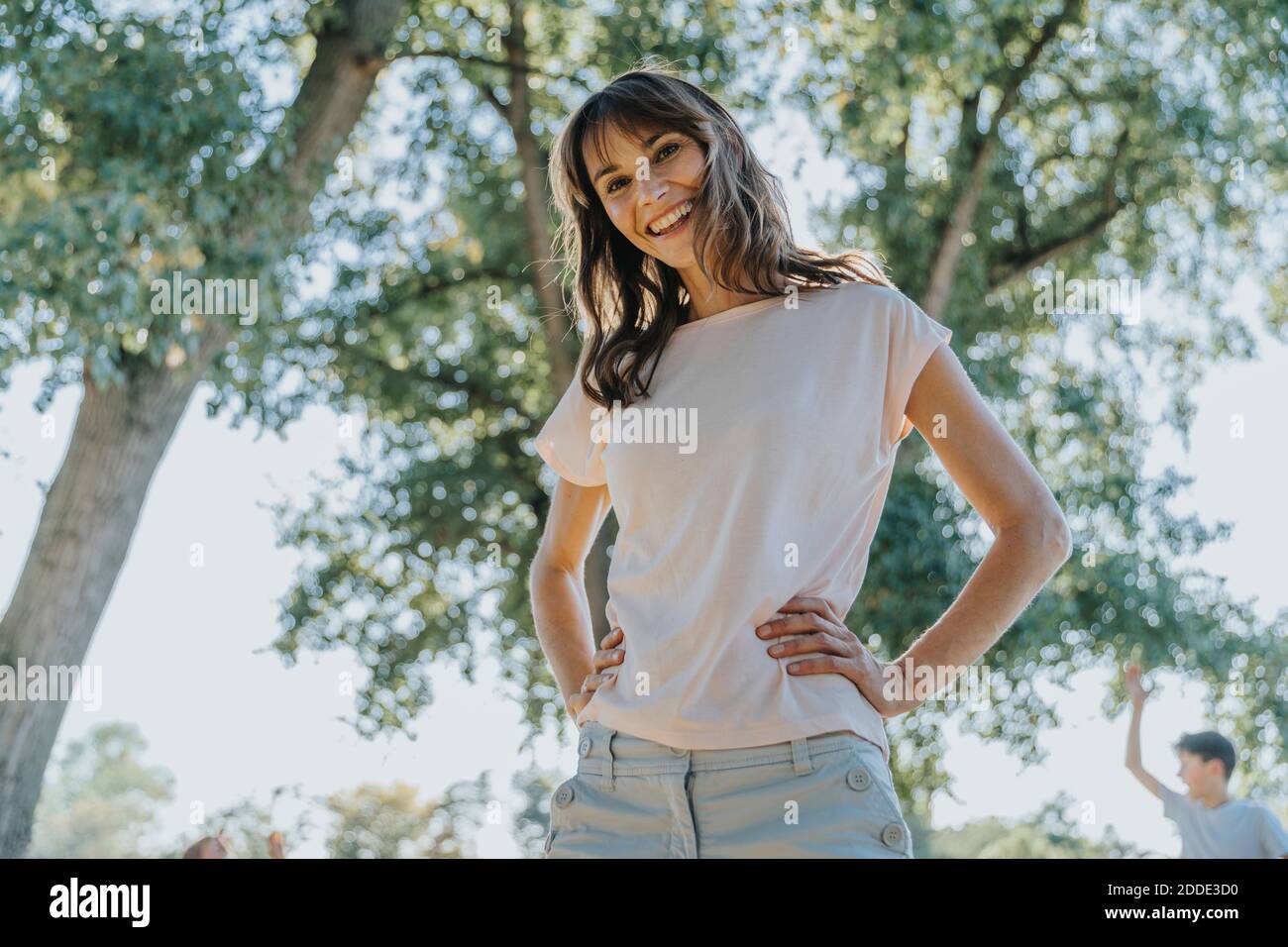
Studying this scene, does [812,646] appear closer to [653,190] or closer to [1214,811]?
[653,190]

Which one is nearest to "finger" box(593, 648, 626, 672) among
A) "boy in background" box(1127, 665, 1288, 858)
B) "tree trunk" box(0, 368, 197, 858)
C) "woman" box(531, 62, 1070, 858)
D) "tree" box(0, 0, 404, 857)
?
"woman" box(531, 62, 1070, 858)

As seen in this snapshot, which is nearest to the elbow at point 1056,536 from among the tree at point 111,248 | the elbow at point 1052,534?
the elbow at point 1052,534

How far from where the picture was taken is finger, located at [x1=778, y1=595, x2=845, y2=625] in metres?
1.65

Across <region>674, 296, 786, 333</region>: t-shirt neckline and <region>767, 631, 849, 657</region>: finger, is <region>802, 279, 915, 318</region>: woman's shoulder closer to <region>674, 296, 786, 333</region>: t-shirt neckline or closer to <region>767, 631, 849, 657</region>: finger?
<region>674, 296, 786, 333</region>: t-shirt neckline

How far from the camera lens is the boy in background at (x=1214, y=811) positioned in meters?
5.50

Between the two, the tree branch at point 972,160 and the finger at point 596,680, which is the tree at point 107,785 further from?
the finger at point 596,680

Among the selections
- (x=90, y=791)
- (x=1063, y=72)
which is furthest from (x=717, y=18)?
(x=90, y=791)

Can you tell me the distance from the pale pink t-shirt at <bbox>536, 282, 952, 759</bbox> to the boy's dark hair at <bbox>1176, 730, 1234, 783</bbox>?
15.8 feet

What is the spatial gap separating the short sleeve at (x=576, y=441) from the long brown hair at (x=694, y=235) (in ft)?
0.13

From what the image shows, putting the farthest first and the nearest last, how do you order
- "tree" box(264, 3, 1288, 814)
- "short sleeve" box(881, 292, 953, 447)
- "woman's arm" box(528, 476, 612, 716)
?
"tree" box(264, 3, 1288, 814)
"woman's arm" box(528, 476, 612, 716)
"short sleeve" box(881, 292, 953, 447)

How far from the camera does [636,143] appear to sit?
2.01 metres

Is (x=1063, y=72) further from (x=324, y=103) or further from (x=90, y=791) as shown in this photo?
(x=90, y=791)

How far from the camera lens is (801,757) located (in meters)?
1.58
